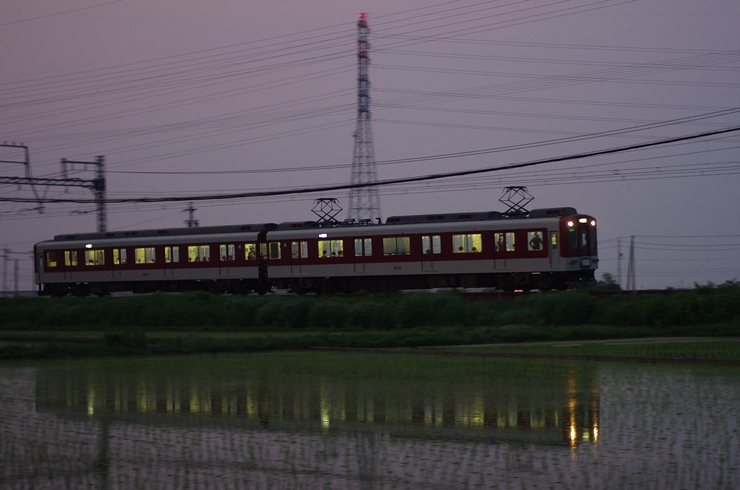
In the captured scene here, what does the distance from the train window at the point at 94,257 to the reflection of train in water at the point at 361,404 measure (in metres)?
25.8

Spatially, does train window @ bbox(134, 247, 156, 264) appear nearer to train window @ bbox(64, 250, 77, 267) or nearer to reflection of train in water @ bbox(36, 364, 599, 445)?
train window @ bbox(64, 250, 77, 267)

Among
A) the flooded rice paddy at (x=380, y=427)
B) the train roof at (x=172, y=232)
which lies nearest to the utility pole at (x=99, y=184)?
the train roof at (x=172, y=232)

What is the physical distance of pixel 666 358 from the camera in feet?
55.4

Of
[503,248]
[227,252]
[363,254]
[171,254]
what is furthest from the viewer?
[171,254]

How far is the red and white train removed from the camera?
3134 centimetres

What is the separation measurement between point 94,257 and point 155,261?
3744 mm

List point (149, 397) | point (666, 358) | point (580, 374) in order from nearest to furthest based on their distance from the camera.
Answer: point (149, 397)
point (580, 374)
point (666, 358)

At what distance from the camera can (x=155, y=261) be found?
3953cm

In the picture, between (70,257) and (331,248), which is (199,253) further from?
(70,257)

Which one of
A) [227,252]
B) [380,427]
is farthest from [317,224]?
[380,427]

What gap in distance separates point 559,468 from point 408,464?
1482mm

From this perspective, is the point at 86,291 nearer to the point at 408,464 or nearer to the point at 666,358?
the point at 666,358

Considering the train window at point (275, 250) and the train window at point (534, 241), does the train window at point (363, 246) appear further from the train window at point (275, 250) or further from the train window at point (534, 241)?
the train window at point (534, 241)

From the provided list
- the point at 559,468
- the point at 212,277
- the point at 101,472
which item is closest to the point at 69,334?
the point at 212,277
